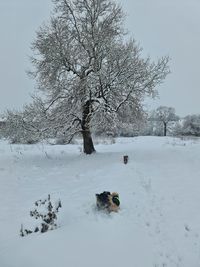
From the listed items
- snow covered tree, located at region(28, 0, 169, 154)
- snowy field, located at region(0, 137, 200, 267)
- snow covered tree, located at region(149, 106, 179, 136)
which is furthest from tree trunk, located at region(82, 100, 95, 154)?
snow covered tree, located at region(149, 106, 179, 136)

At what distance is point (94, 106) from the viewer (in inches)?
715

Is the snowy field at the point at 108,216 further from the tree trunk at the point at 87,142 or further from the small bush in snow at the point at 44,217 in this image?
the tree trunk at the point at 87,142

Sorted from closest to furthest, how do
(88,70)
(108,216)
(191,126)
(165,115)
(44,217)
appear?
(44,217) → (108,216) → (88,70) → (191,126) → (165,115)

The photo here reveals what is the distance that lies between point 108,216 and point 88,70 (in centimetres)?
1075

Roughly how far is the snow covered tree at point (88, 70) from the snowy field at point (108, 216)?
115 inches

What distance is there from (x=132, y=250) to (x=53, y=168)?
8.79 m

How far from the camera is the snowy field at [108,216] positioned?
6750 millimetres

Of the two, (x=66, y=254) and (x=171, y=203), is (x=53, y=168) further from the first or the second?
(x=66, y=254)

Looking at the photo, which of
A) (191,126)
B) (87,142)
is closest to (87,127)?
(87,142)

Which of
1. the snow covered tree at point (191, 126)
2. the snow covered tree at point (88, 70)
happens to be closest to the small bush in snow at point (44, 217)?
the snow covered tree at point (88, 70)

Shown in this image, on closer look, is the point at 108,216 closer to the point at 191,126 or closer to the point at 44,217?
the point at 44,217

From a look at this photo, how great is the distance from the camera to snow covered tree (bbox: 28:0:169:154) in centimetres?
1736

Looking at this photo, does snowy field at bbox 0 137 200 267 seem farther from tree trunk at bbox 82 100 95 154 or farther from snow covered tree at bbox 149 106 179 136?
snow covered tree at bbox 149 106 179 136

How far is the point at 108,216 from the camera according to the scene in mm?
8375
